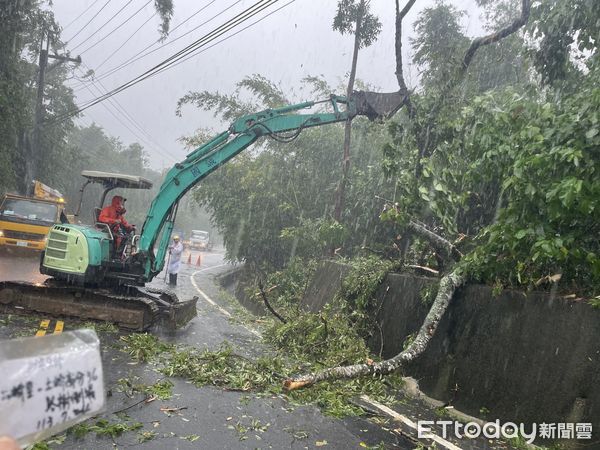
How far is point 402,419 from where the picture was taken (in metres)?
6.05

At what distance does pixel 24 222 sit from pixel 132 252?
9.21 meters

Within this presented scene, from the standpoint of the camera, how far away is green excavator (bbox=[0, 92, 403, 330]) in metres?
9.29

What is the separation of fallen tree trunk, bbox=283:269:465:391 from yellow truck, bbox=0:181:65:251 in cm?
1380

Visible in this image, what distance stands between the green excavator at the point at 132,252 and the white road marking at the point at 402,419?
4.52 meters

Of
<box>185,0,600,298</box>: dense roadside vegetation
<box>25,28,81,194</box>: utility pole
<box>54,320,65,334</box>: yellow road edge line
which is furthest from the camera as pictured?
<box>25,28,81,194</box>: utility pole

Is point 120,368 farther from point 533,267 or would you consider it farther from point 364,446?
point 533,267

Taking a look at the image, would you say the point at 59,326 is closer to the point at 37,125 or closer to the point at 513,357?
the point at 513,357

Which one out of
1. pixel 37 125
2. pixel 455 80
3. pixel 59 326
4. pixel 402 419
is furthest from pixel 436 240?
pixel 37 125

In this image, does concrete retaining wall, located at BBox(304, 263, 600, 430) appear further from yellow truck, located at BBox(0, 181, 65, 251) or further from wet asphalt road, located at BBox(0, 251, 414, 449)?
yellow truck, located at BBox(0, 181, 65, 251)

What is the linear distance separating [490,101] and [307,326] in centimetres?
516

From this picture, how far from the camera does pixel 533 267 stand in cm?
650

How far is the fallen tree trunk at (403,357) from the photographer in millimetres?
6164

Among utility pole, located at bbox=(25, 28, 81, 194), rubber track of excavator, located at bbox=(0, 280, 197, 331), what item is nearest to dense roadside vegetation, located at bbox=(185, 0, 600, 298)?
rubber track of excavator, located at bbox=(0, 280, 197, 331)

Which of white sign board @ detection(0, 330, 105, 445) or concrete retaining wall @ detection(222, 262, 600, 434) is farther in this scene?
concrete retaining wall @ detection(222, 262, 600, 434)
